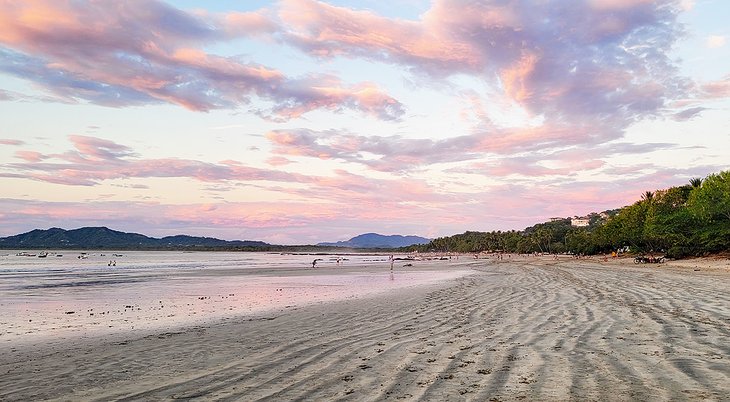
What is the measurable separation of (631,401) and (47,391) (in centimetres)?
808

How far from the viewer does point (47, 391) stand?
7.17 m

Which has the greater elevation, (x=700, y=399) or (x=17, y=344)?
(x=700, y=399)

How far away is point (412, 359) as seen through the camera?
8.18 meters

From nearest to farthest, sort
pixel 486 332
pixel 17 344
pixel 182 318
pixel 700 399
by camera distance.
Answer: pixel 700 399 → pixel 486 332 → pixel 17 344 → pixel 182 318

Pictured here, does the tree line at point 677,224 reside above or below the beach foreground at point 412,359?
above

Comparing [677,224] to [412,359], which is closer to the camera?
[412,359]

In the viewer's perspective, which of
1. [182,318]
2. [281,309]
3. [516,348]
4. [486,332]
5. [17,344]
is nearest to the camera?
[516,348]

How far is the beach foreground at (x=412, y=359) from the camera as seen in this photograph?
6266 mm

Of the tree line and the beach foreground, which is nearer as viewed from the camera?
the beach foreground

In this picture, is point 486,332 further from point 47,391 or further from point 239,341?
point 47,391

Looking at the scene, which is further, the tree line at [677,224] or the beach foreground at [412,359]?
the tree line at [677,224]

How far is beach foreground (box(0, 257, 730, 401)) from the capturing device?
247 inches

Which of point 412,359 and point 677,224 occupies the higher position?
point 677,224

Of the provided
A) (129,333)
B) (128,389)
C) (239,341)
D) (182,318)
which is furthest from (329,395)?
(182,318)
